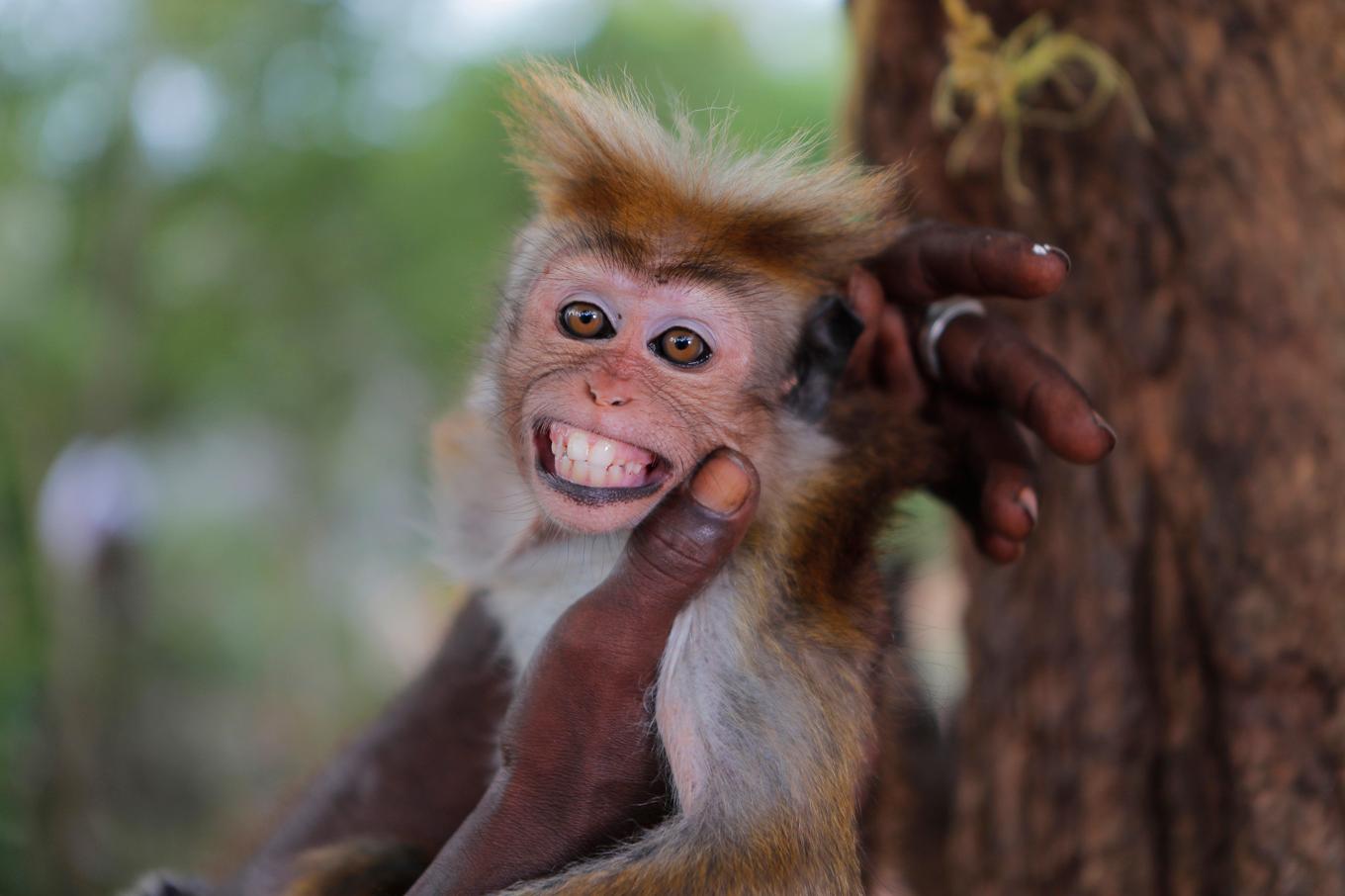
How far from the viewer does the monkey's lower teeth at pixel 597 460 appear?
2.16m

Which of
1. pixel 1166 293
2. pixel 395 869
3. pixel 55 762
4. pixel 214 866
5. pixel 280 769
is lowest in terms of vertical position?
pixel 280 769

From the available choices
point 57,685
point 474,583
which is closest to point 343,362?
point 57,685

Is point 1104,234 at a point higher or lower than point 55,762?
higher

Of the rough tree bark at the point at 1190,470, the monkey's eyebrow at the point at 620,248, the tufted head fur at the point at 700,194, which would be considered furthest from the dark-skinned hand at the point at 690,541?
the rough tree bark at the point at 1190,470

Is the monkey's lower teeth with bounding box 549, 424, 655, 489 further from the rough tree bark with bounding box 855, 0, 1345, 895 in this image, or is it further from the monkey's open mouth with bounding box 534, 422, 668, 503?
the rough tree bark with bounding box 855, 0, 1345, 895

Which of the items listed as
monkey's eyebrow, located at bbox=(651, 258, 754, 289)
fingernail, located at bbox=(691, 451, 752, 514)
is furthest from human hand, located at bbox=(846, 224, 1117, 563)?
fingernail, located at bbox=(691, 451, 752, 514)

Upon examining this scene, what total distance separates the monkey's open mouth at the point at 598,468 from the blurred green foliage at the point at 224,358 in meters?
3.63

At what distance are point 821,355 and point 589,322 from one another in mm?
472

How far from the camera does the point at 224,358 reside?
9.69 meters

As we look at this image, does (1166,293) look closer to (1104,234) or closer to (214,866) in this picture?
(1104,234)

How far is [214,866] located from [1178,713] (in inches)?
113

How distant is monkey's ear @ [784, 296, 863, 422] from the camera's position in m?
2.33

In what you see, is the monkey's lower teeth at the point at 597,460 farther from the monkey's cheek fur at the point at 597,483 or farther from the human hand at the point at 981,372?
the human hand at the point at 981,372

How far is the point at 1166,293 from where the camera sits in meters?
2.84
